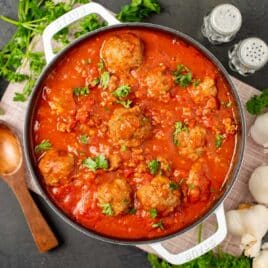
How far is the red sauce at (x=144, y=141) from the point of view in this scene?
4.49 meters

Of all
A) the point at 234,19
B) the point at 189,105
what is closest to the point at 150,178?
the point at 189,105

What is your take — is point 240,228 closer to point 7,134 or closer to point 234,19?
point 234,19

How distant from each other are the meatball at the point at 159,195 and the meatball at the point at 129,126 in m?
0.36

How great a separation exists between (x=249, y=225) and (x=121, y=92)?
1.73 metres

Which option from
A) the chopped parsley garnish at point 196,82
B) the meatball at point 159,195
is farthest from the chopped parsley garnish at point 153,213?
the chopped parsley garnish at point 196,82

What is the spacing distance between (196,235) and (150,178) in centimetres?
88

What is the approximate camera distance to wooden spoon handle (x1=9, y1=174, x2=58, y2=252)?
4.92 metres

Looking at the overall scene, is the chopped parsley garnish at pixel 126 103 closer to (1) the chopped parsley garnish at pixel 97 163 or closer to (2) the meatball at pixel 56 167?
(1) the chopped parsley garnish at pixel 97 163

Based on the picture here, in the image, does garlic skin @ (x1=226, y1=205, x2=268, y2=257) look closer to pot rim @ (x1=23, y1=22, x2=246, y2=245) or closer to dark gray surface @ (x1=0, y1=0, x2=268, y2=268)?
pot rim @ (x1=23, y1=22, x2=246, y2=245)

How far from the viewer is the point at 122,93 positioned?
14.6 feet

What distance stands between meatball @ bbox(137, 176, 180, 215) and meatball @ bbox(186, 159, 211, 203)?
13 centimetres

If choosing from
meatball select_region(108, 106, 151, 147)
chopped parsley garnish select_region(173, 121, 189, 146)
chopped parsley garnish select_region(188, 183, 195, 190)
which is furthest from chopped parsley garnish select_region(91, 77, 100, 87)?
chopped parsley garnish select_region(188, 183, 195, 190)

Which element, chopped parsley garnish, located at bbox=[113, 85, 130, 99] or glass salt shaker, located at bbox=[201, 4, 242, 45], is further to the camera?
glass salt shaker, located at bbox=[201, 4, 242, 45]

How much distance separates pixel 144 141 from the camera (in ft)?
14.8
